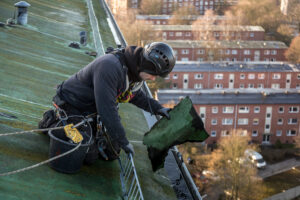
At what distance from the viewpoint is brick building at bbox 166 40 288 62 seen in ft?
155

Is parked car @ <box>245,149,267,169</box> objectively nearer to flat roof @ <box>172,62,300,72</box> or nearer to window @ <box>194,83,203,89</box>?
window @ <box>194,83,203,89</box>

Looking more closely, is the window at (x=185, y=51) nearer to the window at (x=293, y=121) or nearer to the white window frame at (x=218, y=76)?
the white window frame at (x=218, y=76)

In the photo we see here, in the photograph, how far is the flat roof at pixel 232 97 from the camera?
99.2 ft

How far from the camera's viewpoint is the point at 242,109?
99.8 feet

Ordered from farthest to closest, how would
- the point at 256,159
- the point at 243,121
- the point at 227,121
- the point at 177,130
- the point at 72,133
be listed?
1. the point at 243,121
2. the point at 227,121
3. the point at 256,159
4. the point at 177,130
5. the point at 72,133

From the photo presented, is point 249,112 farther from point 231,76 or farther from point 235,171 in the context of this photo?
point 235,171

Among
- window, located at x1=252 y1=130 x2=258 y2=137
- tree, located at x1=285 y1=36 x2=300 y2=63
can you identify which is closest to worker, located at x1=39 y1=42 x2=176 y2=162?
window, located at x1=252 y1=130 x2=258 y2=137

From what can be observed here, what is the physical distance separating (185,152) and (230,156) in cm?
281

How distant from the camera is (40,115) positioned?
454 cm

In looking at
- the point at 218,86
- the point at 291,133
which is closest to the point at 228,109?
the point at 291,133

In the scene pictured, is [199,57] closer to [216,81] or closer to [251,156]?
[216,81]

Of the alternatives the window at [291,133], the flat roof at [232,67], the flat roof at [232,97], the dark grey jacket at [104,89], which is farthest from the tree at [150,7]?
the dark grey jacket at [104,89]

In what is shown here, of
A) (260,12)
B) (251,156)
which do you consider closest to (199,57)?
(260,12)

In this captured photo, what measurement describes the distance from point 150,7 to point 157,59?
6319 cm
